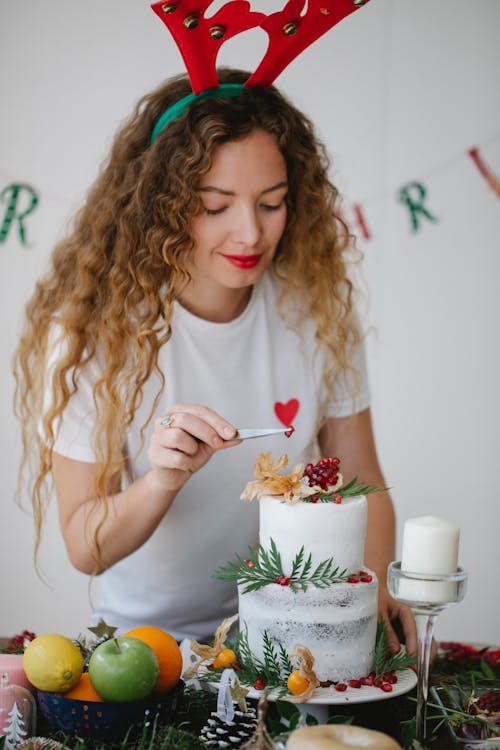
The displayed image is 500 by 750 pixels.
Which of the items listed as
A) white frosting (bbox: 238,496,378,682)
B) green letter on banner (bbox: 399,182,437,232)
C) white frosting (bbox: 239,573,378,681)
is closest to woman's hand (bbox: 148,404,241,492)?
white frosting (bbox: 238,496,378,682)

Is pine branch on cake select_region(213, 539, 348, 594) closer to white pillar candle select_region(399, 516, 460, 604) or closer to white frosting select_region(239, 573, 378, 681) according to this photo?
white frosting select_region(239, 573, 378, 681)

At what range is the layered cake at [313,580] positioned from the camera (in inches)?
45.4

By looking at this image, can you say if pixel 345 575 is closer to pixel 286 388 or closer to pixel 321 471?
pixel 321 471

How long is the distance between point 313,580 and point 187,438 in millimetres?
295

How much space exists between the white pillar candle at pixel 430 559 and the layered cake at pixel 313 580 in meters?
0.21

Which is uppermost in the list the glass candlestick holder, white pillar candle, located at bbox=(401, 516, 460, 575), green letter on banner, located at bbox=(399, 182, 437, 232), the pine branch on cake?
green letter on banner, located at bbox=(399, 182, 437, 232)

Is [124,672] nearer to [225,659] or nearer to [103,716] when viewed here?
[103,716]

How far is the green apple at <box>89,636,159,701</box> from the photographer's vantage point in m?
1.01

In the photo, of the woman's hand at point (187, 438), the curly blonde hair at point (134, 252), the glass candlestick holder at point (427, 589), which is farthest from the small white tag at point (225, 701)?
the curly blonde hair at point (134, 252)

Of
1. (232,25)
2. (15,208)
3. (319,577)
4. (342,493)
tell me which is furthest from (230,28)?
(15,208)

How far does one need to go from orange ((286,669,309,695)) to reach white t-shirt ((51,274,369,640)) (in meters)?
0.64

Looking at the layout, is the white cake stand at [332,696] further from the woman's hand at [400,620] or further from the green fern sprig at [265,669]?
the woman's hand at [400,620]

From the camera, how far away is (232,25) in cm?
148

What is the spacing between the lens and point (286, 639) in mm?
1156
